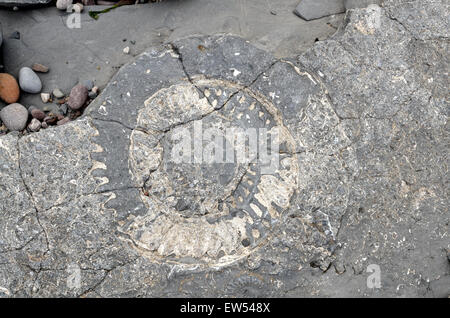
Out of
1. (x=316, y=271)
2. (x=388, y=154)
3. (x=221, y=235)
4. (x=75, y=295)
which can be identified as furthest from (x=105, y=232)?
(x=388, y=154)

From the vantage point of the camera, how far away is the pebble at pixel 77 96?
2.63 m

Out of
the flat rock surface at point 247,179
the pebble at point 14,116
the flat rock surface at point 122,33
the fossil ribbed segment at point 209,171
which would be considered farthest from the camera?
the flat rock surface at point 122,33

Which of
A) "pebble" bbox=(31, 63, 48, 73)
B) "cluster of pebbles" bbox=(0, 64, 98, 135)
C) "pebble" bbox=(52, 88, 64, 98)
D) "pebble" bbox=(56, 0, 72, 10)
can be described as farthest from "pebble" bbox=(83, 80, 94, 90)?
"pebble" bbox=(56, 0, 72, 10)

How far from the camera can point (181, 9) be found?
2746 mm

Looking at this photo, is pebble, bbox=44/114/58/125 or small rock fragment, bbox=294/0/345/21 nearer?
pebble, bbox=44/114/58/125

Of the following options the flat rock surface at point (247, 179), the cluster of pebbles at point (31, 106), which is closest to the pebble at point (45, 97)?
the cluster of pebbles at point (31, 106)

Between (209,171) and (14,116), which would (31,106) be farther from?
(209,171)

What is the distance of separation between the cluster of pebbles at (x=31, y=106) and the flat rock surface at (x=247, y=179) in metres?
0.30

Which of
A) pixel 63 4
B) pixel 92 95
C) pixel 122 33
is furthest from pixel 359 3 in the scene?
pixel 63 4

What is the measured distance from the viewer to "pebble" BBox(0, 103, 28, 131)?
2.61 meters

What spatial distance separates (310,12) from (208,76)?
848 millimetres

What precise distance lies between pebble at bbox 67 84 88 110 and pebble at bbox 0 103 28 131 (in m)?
0.28

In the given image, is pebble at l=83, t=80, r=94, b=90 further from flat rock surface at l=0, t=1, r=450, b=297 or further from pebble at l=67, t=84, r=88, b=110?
flat rock surface at l=0, t=1, r=450, b=297

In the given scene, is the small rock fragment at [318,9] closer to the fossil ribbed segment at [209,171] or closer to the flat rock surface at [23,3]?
the fossil ribbed segment at [209,171]
